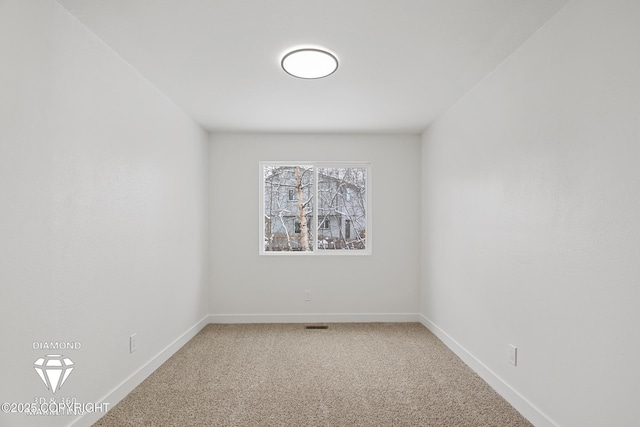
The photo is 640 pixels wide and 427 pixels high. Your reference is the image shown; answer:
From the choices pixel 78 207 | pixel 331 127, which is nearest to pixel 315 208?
pixel 331 127

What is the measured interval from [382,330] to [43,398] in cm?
328

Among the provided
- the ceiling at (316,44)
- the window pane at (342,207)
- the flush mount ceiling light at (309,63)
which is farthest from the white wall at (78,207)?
the window pane at (342,207)

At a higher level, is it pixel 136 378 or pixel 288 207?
pixel 288 207

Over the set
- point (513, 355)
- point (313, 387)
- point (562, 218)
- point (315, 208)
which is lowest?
point (313, 387)

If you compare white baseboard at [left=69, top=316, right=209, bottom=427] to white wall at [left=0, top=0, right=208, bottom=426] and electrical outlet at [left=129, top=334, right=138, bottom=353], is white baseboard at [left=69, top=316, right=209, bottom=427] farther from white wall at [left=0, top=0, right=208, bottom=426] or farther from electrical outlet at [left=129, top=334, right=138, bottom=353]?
electrical outlet at [left=129, top=334, right=138, bottom=353]

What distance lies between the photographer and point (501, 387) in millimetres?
2672

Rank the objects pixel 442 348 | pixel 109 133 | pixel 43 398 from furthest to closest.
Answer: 1. pixel 442 348
2. pixel 109 133
3. pixel 43 398

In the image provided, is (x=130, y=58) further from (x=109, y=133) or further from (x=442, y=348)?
(x=442, y=348)

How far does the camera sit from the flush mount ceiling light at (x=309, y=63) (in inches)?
99.1

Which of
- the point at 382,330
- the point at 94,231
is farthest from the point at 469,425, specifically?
the point at 94,231

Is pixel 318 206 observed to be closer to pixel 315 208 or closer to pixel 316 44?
pixel 315 208

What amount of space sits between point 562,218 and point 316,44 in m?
1.78

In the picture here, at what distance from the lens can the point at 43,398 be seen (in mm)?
1882

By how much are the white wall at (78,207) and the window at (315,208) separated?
158cm
